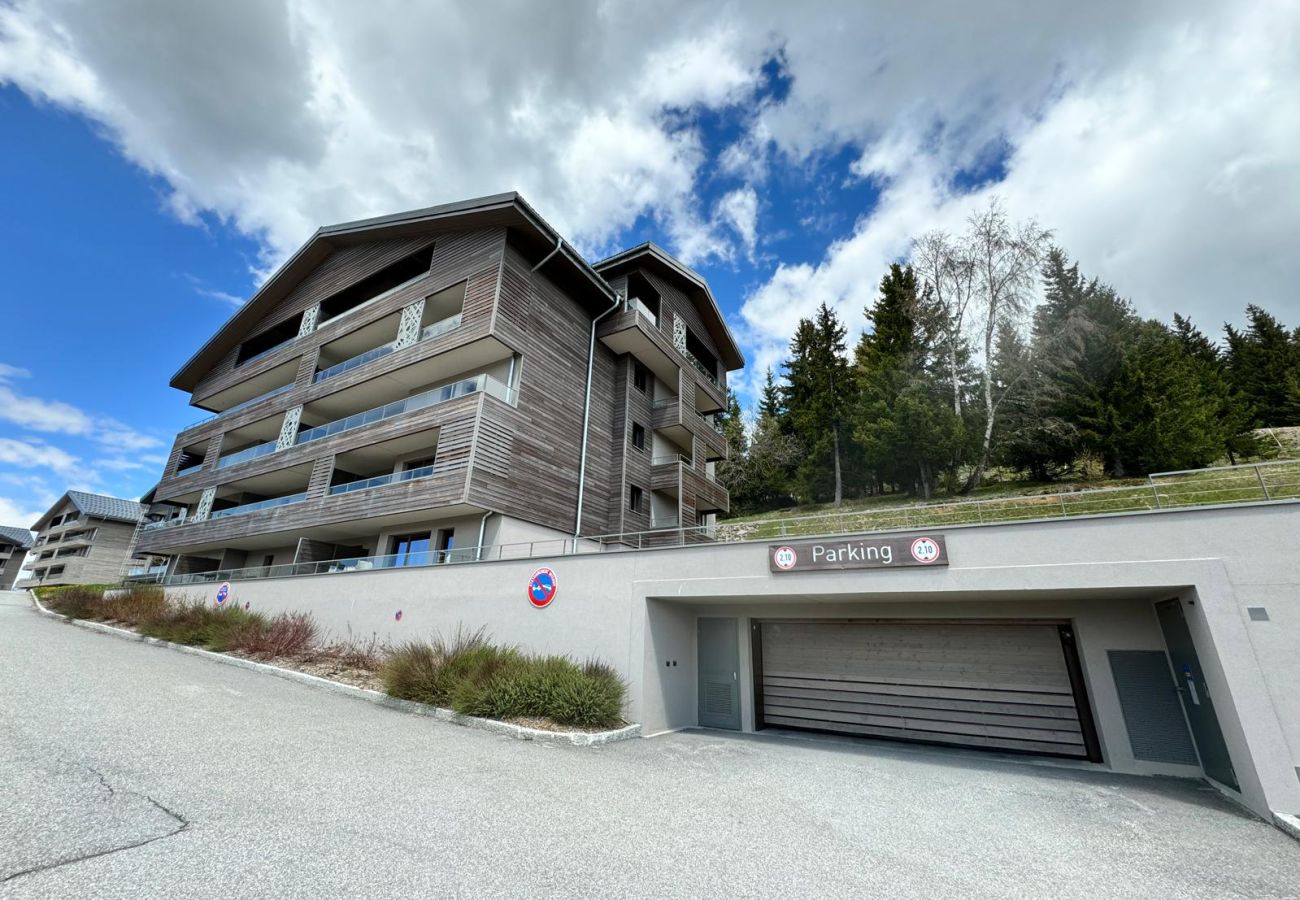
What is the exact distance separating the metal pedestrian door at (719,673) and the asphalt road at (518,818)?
3605 millimetres

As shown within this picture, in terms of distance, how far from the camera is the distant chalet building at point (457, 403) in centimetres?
1752

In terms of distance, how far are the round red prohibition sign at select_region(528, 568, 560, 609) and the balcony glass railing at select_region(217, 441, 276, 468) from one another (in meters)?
17.6

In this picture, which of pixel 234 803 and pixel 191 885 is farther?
pixel 234 803

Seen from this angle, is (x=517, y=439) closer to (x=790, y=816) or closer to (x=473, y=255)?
(x=473, y=255)

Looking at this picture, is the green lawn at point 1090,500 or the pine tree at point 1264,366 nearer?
the green lawn at point 1090,500

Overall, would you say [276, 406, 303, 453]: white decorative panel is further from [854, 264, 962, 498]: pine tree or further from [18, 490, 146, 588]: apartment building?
[18, 490, 146, 588]: apartment building

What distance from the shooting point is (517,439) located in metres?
17.7

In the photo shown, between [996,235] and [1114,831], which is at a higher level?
[996,235]

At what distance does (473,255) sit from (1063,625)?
1975 centimetres

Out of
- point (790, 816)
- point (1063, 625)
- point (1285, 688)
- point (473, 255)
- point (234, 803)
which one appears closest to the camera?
point (234, 803)

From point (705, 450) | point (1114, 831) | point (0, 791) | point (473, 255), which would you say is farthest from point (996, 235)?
point (0, 791)

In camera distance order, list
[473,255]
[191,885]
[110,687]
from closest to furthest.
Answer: [191,885] < [110,687] < [473,255]

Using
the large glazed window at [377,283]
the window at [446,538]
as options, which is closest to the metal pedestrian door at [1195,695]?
the window at [446,538]

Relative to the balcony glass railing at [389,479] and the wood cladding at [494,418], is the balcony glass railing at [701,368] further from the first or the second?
the balcony glass railing at [389,479]
